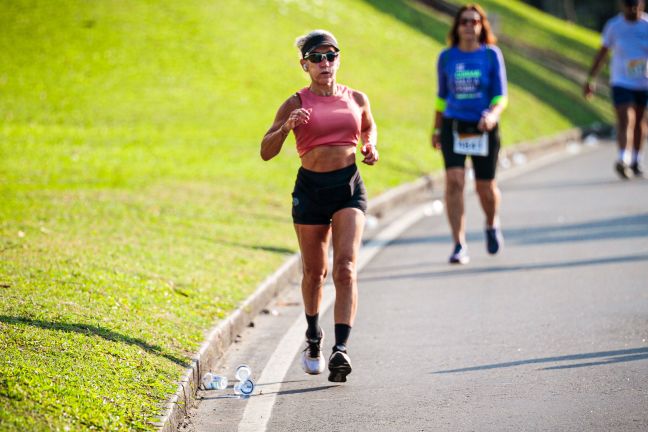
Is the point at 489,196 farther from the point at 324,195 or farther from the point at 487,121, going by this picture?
the point at 324,195

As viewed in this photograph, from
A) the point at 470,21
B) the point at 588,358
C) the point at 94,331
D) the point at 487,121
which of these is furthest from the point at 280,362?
the point at 470,21

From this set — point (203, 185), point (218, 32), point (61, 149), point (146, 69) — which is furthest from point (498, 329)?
point (218, 32)

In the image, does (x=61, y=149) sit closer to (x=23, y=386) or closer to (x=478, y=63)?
(x=478, y=63)

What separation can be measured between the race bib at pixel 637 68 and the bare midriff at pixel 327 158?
9253mm

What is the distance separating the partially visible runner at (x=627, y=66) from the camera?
1510 cm

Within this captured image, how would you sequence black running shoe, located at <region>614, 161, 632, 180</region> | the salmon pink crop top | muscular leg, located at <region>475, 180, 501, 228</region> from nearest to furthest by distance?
the salmon pink crop top < muscular leg, located at <region>475, 180, 501, 228</region> < black running shoe, located at <region>614, 161, 632, 180</region>

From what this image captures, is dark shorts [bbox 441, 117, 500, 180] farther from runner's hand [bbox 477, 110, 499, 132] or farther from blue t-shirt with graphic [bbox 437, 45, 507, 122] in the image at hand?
runner's hand [bbox 477, 110, 499, 132]

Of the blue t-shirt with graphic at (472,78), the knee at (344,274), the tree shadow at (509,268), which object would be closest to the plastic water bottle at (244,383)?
the knee at (344,274)

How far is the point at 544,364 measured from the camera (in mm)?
6965

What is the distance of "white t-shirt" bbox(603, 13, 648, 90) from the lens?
15.1m

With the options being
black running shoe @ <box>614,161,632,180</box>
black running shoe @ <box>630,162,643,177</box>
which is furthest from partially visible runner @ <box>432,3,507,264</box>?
black running shoe @ <box>630,162,643,177</box>

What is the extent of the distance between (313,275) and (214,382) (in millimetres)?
890

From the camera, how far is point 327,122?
268 inches

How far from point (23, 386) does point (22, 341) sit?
0.86 meters
